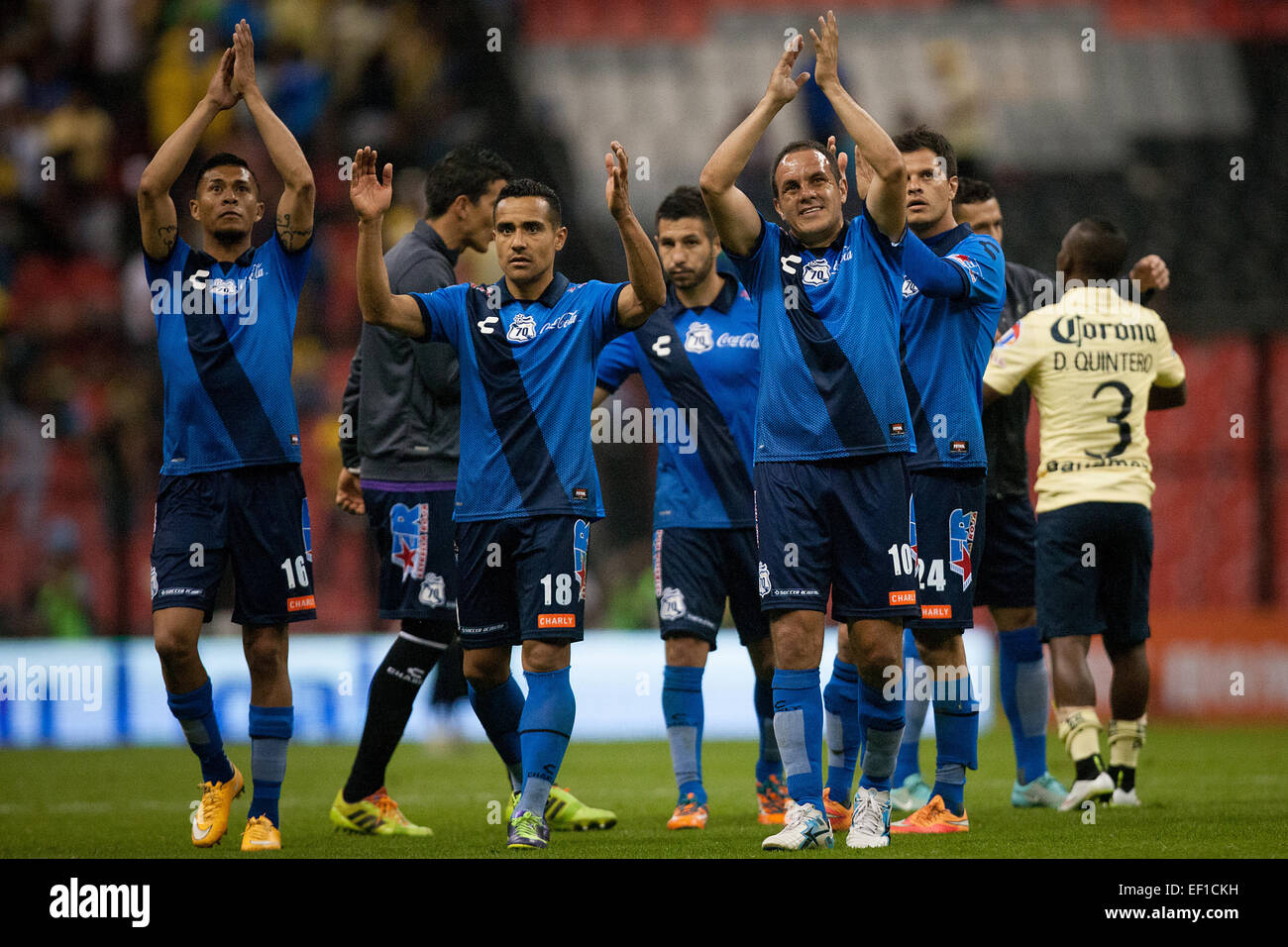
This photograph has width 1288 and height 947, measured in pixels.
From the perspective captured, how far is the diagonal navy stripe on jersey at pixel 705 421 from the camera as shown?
7.17m

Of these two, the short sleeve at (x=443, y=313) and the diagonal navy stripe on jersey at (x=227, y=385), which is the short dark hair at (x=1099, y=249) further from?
the diagonal navy stripe on jersey at (x=227, y=385)

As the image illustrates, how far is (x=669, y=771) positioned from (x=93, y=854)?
412cm

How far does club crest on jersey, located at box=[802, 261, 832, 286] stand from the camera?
19.2 ft

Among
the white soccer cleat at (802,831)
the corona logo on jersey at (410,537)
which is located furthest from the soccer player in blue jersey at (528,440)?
the white soccer cleat at (802,831)

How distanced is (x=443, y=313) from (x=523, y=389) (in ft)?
1.37

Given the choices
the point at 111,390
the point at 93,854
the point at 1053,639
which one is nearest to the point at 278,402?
the point at 93,854

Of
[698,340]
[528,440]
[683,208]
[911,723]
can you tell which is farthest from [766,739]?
[683,208]

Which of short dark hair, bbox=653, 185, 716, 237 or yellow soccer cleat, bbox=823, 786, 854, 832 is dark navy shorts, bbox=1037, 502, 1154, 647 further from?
short dark hair, bbox=653, 185, 716, 237

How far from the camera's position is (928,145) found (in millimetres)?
6590

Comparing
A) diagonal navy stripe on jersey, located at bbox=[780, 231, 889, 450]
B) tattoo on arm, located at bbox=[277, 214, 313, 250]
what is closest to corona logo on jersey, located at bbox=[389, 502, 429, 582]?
tattoo on arm, located at bbox=[277, 214, 313, 250]

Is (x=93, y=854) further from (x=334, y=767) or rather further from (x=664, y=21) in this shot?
(x=664, y=21)

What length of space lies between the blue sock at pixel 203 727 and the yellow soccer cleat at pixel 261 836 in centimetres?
34
